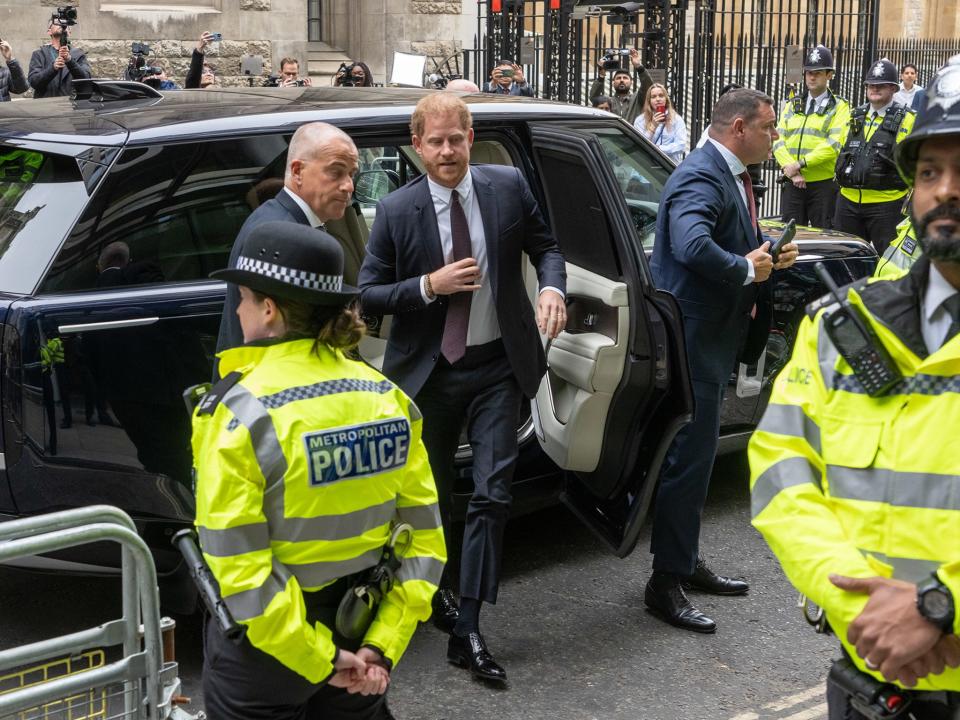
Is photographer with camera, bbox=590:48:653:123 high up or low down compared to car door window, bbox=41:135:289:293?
up

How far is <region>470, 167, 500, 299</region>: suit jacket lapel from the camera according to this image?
173 inches

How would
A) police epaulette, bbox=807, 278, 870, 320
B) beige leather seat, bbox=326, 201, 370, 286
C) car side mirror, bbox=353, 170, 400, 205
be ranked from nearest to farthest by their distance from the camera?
police epaulette, bbox=807, 278, 870, 320 → beige leather seat, bbox=326, 201, 370, 286 → car side mirror, bbox=353, 170, 400, 205

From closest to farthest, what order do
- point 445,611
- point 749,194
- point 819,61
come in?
point 445,611, point 749,194, point 819,61

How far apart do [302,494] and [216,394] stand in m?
0.26

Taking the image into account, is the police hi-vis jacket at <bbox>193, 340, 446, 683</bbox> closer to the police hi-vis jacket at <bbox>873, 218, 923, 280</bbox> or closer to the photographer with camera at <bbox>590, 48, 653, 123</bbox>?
the police hi-vis jacket at <bbox>873, 218, 923, 280</bbox>

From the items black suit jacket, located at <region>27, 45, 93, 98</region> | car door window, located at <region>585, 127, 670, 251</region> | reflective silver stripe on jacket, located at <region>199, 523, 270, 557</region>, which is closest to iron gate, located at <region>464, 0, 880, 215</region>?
black suit jacket, located at <region>27, 45, 93, 98</region>

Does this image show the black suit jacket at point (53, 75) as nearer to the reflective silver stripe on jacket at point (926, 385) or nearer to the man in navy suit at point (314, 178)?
the man in navy suit at point (314, 178)

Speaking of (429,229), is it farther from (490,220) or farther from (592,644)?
(592,644)

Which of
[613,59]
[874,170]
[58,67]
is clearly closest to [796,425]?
[874,170]

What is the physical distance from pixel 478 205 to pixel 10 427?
5.52 ft

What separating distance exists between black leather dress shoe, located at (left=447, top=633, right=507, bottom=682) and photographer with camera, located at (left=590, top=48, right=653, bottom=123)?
30.5ft

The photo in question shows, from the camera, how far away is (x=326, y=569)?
2.53 m

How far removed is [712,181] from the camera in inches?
185

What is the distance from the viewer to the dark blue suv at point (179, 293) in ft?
12.7
